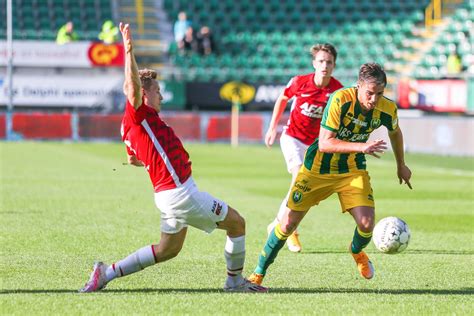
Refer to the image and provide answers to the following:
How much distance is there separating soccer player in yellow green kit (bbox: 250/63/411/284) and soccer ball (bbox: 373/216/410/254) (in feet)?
0.71

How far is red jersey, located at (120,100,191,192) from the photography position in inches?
303

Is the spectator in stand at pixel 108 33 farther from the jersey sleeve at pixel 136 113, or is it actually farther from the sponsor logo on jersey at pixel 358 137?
the jersey sleeve at pixel 136 113

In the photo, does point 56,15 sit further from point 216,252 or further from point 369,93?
point 369,93

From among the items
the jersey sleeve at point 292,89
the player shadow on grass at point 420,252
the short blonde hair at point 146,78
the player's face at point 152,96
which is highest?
the short blonde hair at point 146,78

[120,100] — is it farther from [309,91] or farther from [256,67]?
[309,91]

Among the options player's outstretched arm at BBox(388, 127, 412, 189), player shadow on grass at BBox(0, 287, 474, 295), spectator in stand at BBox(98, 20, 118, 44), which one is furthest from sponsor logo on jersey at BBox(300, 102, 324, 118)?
spectator in stand at BBox(98, 20, 118, 44)

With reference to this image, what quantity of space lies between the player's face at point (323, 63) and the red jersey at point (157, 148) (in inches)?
122

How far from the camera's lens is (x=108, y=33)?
118 ft

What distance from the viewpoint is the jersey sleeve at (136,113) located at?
762cm

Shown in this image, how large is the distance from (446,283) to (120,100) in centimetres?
2842

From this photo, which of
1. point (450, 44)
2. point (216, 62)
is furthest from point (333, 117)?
point (450, 44)

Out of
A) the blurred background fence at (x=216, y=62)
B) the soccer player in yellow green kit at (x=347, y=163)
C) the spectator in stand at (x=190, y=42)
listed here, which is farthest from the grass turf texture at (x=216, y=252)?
the spectator in stand at (x=190, y=42)

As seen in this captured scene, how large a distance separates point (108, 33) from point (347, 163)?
28.2 meters

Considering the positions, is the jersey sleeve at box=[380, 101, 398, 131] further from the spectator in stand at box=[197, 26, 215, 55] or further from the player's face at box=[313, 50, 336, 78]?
the spectator in stand at box=[197, 26, 215, 55]
